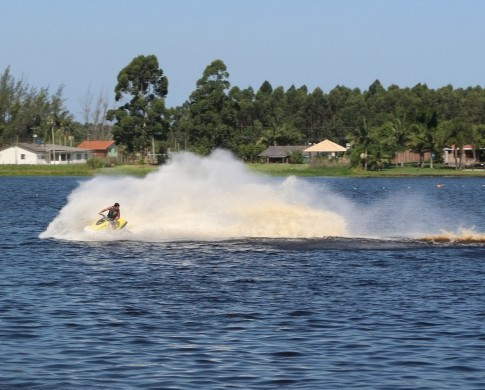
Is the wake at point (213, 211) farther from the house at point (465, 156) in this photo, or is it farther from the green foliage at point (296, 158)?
the house at point (465, 156)

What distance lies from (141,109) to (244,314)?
489 ft

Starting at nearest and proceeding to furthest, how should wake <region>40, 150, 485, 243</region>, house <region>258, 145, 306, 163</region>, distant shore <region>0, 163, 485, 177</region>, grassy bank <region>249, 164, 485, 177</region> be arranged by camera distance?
wake <region>40, 150, 485, 243</region> → distant shore <region>0, 163, 485, 177</region> → grassy bank <region>249, 164, 485, 177</region> → house <region>258, 145, 306, 163</region>

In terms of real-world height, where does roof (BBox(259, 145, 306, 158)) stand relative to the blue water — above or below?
above

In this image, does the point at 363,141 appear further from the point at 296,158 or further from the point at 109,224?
the point at 109,224

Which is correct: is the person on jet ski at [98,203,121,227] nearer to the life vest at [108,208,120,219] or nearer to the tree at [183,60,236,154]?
the life vest at [108,208,120,219]

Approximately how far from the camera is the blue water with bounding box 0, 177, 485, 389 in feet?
70.8

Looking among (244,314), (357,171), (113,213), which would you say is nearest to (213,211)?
(113,213)

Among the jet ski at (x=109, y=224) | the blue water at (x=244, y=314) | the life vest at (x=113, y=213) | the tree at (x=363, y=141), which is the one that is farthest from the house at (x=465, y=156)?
the blue water at (x=244, y=314)

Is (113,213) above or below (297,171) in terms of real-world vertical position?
below

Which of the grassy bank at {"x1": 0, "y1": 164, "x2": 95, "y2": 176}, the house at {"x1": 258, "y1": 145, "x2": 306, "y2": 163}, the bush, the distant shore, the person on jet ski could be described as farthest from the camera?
the house at {"x1": 258, "y1": 145, "x2": 306, "y2": 163}

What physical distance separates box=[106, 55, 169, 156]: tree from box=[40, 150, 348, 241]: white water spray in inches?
4405

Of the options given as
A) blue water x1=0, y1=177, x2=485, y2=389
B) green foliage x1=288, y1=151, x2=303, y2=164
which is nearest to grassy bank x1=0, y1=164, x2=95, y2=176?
green foliage x1=288, y1=151, x2=303, y2=164

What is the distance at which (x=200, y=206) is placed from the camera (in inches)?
2170

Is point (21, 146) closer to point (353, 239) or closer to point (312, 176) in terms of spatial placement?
point (312, 176)
